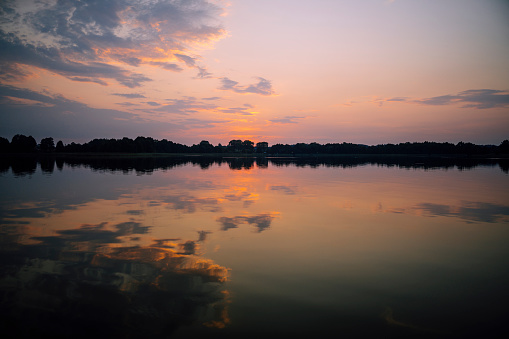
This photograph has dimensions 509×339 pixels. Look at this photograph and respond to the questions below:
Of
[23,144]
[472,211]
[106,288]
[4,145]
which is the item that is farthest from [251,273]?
[23,144]

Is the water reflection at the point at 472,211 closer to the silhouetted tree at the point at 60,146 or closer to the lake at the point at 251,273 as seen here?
the lake at the point at 251,273

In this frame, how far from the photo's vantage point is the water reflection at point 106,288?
648 cm

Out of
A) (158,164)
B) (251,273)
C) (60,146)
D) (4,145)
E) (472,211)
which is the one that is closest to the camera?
(251,273)

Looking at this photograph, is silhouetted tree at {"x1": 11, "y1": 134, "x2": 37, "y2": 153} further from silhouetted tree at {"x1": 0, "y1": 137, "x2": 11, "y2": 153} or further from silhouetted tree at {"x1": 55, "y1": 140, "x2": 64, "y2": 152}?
silhouetted tree at {"x1": 55, "y1": 140, "x2": 64, "y2": 152}

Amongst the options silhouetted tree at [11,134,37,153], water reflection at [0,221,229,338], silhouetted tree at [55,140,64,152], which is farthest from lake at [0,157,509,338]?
silhouetted tree at [55,140,64,152]

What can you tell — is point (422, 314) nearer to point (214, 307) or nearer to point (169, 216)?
point (214, 307)

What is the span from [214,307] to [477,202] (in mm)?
23333

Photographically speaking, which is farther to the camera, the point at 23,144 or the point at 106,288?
the point at 23,144

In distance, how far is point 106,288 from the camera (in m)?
8.05

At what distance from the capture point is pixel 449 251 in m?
11.5

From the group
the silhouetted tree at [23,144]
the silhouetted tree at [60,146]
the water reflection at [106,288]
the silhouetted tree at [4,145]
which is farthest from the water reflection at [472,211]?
the silhouetted tree at [60,146]

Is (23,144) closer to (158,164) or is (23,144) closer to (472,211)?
(158,164)

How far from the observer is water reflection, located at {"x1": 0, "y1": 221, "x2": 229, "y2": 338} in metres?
6.48

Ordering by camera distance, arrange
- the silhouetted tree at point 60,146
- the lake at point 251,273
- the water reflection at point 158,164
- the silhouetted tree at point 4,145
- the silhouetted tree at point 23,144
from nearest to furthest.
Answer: the lake at point 251,273
the water reflection at point 158,164
the silhouetted tree at point 4,145
the silhouetted tree at point 23,144
the silhouetted tree at point 60,146
